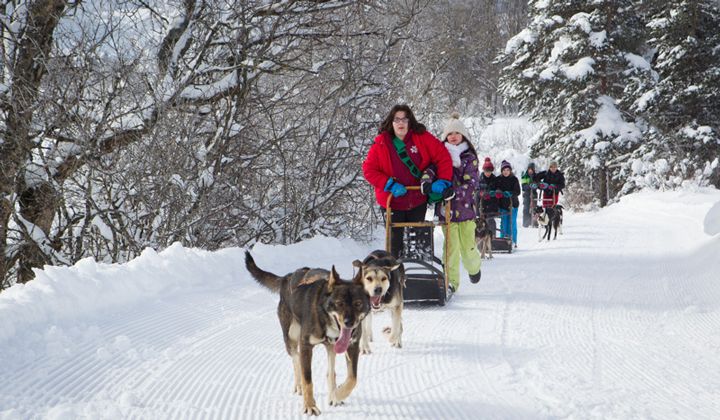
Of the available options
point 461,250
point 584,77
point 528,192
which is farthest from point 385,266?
point 584,77

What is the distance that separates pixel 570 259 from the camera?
1102 cm

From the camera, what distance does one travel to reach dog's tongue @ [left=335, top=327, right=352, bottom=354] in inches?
132

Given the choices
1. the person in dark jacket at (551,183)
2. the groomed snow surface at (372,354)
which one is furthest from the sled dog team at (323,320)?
the person in dark jacket at (551,183)

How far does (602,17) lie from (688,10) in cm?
337

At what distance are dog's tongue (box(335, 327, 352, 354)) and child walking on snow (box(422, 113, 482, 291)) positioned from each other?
3.87 meters

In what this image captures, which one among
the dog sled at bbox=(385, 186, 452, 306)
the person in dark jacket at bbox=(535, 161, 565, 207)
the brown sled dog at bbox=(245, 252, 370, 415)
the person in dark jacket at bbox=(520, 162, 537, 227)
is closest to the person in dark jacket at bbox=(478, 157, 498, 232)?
the person in dark jacket at bbox=(535, 161, 565, 207)

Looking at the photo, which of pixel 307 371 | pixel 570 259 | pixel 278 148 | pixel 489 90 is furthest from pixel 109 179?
pixel 489 90

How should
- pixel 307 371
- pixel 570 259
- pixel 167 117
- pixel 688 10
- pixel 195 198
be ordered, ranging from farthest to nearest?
pixel 688 10, pixel 570 259, pixel 195 198, pixel 167 117, pixel 307 371

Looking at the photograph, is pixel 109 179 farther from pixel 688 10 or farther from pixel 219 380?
pixel 688 10

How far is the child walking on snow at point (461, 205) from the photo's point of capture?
23.7 feet

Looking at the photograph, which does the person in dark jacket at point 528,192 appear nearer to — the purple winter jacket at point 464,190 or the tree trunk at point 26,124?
the purple winter jacket at point 464,190

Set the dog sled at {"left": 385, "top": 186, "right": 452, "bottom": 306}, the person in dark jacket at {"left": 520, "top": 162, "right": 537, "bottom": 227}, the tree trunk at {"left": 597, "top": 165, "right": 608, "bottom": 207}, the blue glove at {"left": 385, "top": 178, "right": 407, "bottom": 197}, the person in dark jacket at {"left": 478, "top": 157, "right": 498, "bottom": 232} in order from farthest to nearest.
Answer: the tree trunk at {"left": 597, "top": 165, "right": 608, "bottom": 207} < the person in dark jacket at {"left": 520, "top": 162, "right": 537, "bottom": 227} < the person in dark jacket at {"left": 478, "top": 157, "right": 498, "bottom": 232} < the dog sled at {"left": 385, "top": 186, "right": 452, "bottom": 306} < the blue glove at {"left": 385, "top": 178, "right": 407, "bottom": 197}

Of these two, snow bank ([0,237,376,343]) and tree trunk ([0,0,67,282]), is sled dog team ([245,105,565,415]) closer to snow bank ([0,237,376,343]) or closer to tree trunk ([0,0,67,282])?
snow bank ([0,237,376,343])

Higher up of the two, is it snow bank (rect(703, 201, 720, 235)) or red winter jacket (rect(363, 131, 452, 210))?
red winter jacket (rect(363, 131, 452, 210))
